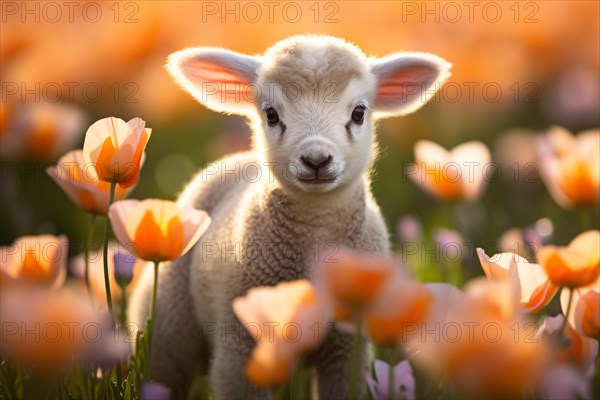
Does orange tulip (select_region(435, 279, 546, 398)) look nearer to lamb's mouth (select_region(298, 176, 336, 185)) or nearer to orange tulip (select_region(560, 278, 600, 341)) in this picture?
orange tulip (select_region(560, 278, 600, 341))

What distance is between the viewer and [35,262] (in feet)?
8.52

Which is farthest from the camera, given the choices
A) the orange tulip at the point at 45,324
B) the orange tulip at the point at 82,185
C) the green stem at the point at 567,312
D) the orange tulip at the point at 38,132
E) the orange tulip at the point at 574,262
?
the orange tulip at the point at 38,132

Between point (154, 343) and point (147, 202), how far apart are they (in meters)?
1.54

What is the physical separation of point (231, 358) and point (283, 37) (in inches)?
152

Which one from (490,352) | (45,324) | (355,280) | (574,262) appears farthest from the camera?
(574,262)

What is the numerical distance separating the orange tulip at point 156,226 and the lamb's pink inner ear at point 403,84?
1558 mm

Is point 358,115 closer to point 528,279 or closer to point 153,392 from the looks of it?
point 528,279

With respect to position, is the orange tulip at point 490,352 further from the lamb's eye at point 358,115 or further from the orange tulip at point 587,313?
the lamb's eye at point 358,115

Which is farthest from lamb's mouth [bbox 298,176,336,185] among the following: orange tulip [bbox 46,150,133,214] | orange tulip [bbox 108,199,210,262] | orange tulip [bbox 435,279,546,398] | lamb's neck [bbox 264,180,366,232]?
orange tulip [bbox 435,279,546,398]

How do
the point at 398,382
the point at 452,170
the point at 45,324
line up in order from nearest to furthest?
the point at 45,324
the point at 398,382
the point at 452,170

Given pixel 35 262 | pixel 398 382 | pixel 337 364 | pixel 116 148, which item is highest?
pixel 116 148

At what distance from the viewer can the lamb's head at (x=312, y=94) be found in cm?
326

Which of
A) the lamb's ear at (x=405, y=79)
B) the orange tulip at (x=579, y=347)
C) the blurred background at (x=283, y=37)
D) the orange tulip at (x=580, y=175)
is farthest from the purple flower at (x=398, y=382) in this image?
the blurred background at (x=283, y=37)

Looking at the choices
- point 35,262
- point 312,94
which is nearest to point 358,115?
point 312,94
